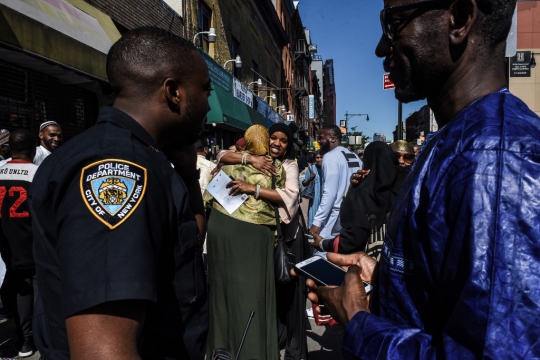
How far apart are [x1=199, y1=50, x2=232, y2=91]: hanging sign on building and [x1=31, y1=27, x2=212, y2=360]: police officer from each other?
10.5 meters

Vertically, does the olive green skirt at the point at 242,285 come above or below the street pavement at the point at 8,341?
above

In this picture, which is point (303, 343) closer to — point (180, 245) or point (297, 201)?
point (297, 201)

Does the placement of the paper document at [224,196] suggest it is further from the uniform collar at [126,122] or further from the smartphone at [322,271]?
the uniform collar at [126,122]

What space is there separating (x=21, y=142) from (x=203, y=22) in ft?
37.6

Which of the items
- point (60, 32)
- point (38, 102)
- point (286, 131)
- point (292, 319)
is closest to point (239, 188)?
point (286, 131)

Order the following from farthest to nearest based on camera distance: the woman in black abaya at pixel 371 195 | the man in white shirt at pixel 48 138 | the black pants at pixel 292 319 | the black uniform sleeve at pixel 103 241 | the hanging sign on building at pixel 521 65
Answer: the hanging sign on building at pixel 521 65
the man in white shirt at pixel 48 138
the woman in black abaya at pixel 371 195
the black pants at pixel 292 319
the black uniform sleeve at pixel 103 241

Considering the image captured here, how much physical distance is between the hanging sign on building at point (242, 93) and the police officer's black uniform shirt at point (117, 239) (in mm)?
14469

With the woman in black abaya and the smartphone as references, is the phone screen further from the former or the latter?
the woman in black abaya

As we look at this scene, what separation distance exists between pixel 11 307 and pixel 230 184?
2977mm

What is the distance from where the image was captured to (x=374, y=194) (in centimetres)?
440

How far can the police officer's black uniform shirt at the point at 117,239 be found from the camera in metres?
1.11

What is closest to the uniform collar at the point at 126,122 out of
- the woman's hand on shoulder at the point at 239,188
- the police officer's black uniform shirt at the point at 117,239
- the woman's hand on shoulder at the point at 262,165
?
the police officer's black uniform shirt at the point at 117,239

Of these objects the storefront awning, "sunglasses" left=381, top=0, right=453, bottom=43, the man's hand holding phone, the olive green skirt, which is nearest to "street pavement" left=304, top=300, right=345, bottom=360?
the olive green skirt

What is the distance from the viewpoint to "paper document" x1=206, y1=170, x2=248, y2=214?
12.8ft
